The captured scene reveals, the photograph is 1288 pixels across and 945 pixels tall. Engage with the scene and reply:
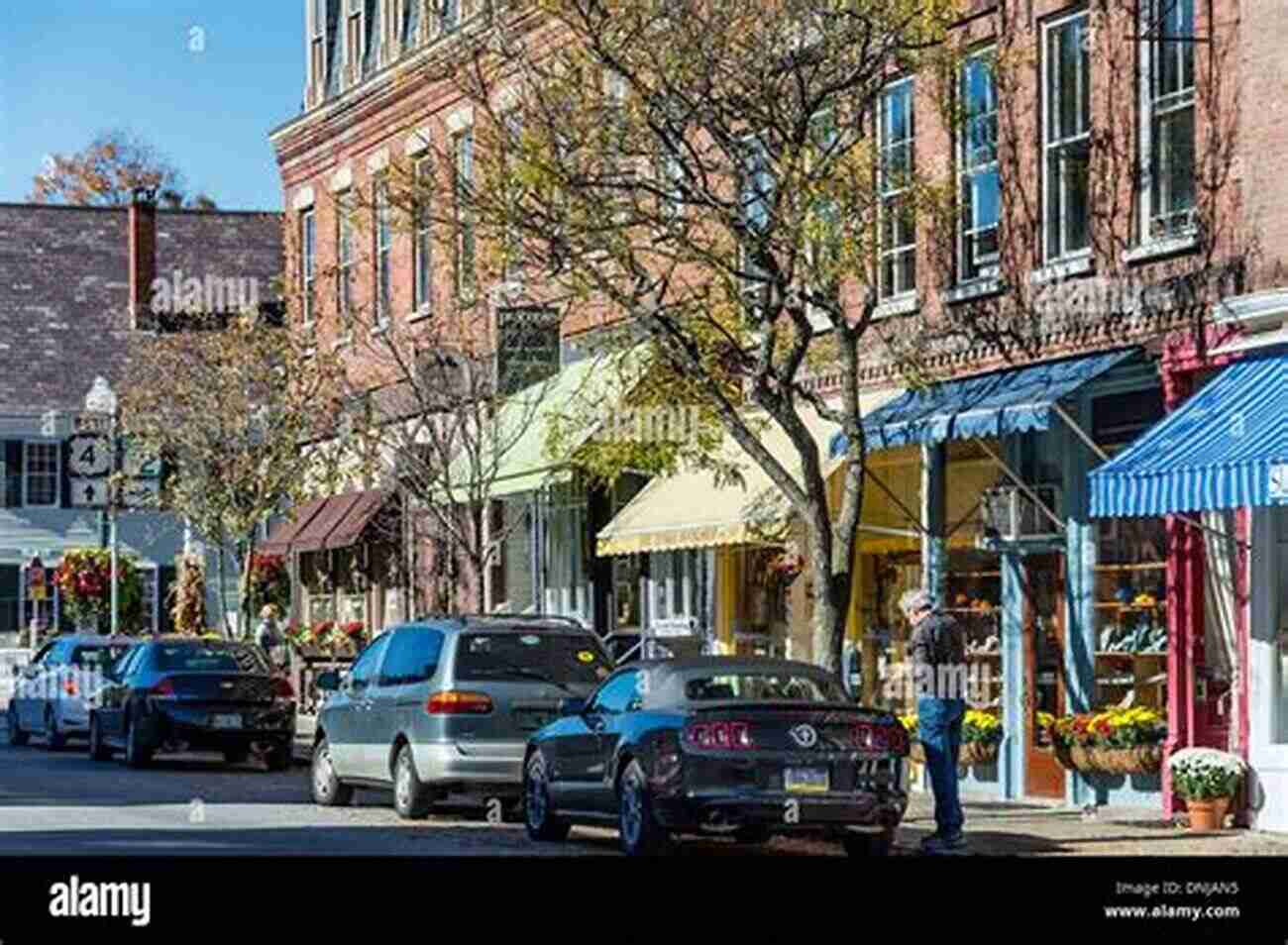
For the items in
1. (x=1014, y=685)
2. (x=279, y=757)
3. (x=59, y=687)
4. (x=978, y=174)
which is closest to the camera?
(x=1014, y=685)

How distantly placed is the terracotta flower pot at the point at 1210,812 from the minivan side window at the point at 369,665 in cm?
736

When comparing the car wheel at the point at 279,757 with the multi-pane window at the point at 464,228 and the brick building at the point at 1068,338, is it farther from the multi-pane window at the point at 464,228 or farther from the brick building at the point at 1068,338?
the multi-pane window at the point at 464,228

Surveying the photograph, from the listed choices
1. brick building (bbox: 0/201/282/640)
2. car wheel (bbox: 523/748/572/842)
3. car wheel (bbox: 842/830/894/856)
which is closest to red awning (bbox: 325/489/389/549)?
brick building (bbox: 0/201/282/640)

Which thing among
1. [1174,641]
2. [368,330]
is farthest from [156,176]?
[1174,641]

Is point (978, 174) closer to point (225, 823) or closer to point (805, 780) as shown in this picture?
point (225, 823)

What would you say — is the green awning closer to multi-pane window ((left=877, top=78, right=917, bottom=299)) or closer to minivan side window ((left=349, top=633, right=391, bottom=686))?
multi-pane window ((left=877, top=78, right=917, bottom=299))

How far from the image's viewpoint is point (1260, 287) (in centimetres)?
2238

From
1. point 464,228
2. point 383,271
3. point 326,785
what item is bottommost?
point 326,785

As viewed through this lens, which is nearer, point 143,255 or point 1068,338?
point 1068,338

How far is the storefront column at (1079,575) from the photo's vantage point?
25219 mm

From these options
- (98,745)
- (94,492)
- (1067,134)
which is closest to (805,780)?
(1067,134)

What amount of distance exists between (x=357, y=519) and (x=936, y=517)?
16.6 metres

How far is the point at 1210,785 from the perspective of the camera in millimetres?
22109

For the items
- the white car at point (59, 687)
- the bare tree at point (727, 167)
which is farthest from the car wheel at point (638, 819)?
the white car at point (59, 687)
